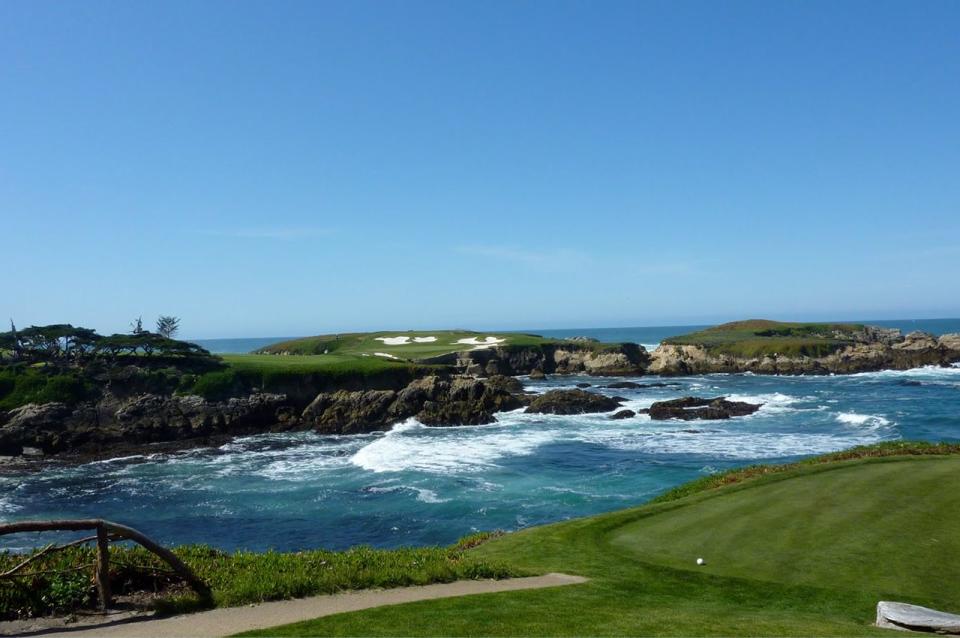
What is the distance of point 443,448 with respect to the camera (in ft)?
137

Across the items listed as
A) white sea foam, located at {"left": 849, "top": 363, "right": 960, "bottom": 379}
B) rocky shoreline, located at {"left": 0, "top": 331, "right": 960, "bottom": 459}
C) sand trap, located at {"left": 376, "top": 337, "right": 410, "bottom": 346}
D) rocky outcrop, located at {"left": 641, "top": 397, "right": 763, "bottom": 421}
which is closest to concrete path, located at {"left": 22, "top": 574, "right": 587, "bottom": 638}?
rocky shoreline, located at {"left": 0, "top": 331, "right": 960, "bottom": 459}

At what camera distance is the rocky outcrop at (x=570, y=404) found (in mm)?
56031

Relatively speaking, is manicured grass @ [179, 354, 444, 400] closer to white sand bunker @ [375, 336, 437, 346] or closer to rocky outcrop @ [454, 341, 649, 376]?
rocky outcrop @ [454, 341, 649, 376]

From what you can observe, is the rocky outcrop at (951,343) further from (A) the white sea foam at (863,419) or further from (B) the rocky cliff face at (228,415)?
(B) the rocky cliff face at (228,415)

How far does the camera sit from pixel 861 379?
7919cm

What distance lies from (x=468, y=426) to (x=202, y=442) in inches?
761

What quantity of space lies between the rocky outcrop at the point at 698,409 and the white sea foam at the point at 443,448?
11826 mm

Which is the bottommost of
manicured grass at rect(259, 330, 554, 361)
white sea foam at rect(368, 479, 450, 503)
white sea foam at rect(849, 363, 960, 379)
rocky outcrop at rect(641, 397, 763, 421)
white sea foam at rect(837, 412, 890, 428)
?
white sea foam at rect(837, 412, 890, 428)

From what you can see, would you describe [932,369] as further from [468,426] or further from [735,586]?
[735,586]

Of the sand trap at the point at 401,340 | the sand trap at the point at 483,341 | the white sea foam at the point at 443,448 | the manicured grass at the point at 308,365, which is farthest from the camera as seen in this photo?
the sand trap at the point at 401,340

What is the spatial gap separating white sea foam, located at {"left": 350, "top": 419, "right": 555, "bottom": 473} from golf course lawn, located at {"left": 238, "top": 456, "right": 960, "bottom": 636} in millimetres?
18882

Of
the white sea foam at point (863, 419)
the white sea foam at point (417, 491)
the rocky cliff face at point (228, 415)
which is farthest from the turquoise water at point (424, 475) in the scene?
the rocky cliff face at point (228, 415)

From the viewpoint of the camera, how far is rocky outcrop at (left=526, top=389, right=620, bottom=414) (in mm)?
56031

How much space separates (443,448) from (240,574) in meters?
30.6
